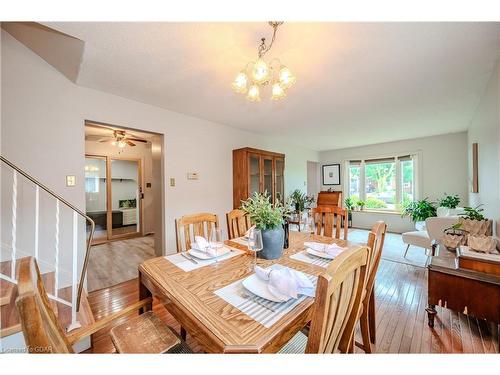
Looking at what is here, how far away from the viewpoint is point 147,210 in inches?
201

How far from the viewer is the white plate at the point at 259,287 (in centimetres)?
87

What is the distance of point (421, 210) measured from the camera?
14.1ft

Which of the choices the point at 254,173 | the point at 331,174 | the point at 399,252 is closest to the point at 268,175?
the point at 254,173

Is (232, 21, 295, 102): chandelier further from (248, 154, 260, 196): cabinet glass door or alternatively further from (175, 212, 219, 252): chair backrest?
(248, 154, 260, 196): cabinet glass door

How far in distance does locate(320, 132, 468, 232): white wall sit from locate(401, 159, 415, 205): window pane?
0.22 m

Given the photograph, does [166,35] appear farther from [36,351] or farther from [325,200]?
[325,200]

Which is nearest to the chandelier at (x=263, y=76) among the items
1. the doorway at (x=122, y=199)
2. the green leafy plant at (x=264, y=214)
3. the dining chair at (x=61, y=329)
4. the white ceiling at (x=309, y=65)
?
the white ceiling at (x=309, y=65)

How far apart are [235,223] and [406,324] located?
1.74 meters

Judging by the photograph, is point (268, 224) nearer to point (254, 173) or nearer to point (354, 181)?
point (254, 173)

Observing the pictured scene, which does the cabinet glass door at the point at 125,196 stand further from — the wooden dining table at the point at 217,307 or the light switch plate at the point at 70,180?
the wooden dining table at the point at 217,307
